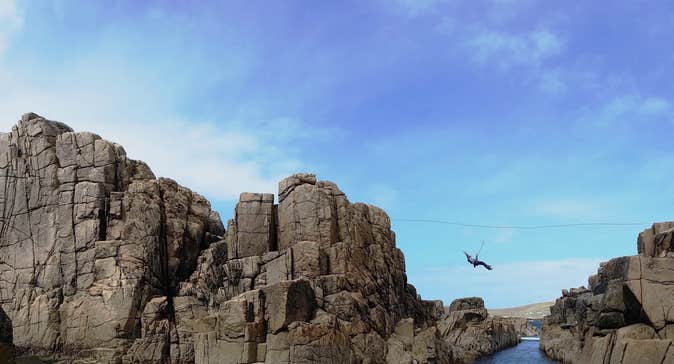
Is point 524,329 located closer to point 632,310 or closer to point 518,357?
point 518,357

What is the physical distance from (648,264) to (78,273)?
3896 cm

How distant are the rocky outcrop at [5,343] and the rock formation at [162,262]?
23999mm

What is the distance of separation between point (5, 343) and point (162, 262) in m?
34.6

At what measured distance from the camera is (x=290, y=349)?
39.3 metres

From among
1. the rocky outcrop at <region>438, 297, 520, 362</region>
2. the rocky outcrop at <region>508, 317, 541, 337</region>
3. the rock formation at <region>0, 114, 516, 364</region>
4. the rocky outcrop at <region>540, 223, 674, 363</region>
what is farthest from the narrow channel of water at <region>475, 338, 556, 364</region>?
the rocky outcrop at <region>540, 223, 674, 363</region>

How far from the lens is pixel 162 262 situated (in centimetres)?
5062

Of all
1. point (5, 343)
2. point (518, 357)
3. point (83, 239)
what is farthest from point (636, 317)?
point (518, 357)

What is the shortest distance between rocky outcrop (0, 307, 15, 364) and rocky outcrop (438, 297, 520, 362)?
51.5m

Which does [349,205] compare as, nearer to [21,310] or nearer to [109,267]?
[109,267]

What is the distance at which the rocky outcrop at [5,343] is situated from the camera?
1587 centimetres

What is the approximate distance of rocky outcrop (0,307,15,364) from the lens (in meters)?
15.9

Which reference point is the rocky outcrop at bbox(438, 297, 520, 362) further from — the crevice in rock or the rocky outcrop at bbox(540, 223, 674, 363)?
the crevice in rock

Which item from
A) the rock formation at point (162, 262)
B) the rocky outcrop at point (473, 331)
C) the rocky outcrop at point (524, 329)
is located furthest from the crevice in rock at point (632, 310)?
the rocky outcrop at point (524, 329)

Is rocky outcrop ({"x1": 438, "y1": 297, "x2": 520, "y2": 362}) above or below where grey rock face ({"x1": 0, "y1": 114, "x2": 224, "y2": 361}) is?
below
